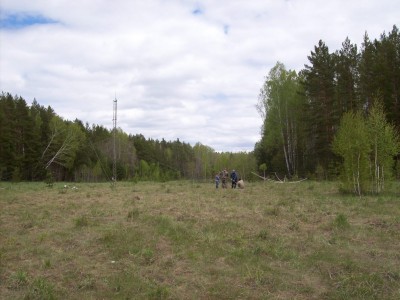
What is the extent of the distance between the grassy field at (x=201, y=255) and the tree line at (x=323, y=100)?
1704 cm

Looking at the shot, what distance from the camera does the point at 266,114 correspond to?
143 feet

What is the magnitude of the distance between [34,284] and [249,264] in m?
4.54

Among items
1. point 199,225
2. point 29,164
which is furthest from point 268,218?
point 29,164

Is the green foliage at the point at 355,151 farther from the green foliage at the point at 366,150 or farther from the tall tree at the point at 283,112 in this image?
the tall tree at the point at 283,112

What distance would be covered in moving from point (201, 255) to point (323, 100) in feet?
100

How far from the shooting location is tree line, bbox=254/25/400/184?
32562 millimetres

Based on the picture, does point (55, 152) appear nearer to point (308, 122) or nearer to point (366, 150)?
point (308, 122)

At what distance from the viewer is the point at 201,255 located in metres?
9.29

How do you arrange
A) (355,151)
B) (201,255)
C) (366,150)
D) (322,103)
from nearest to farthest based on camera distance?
(201,255), (366,150), (355,151), (322,103)

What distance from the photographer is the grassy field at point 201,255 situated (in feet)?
23.8

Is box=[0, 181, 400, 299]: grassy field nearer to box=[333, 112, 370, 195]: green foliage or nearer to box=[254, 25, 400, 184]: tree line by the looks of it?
box=[333, 112, 370, 195]: green foliage

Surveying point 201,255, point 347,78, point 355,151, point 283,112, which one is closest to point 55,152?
point 283,112

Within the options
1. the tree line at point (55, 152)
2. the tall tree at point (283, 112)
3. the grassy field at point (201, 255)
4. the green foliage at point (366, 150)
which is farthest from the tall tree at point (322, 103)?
the grassy field at point (201, 255)

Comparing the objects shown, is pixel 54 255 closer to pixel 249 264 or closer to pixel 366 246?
pixel 249 264
